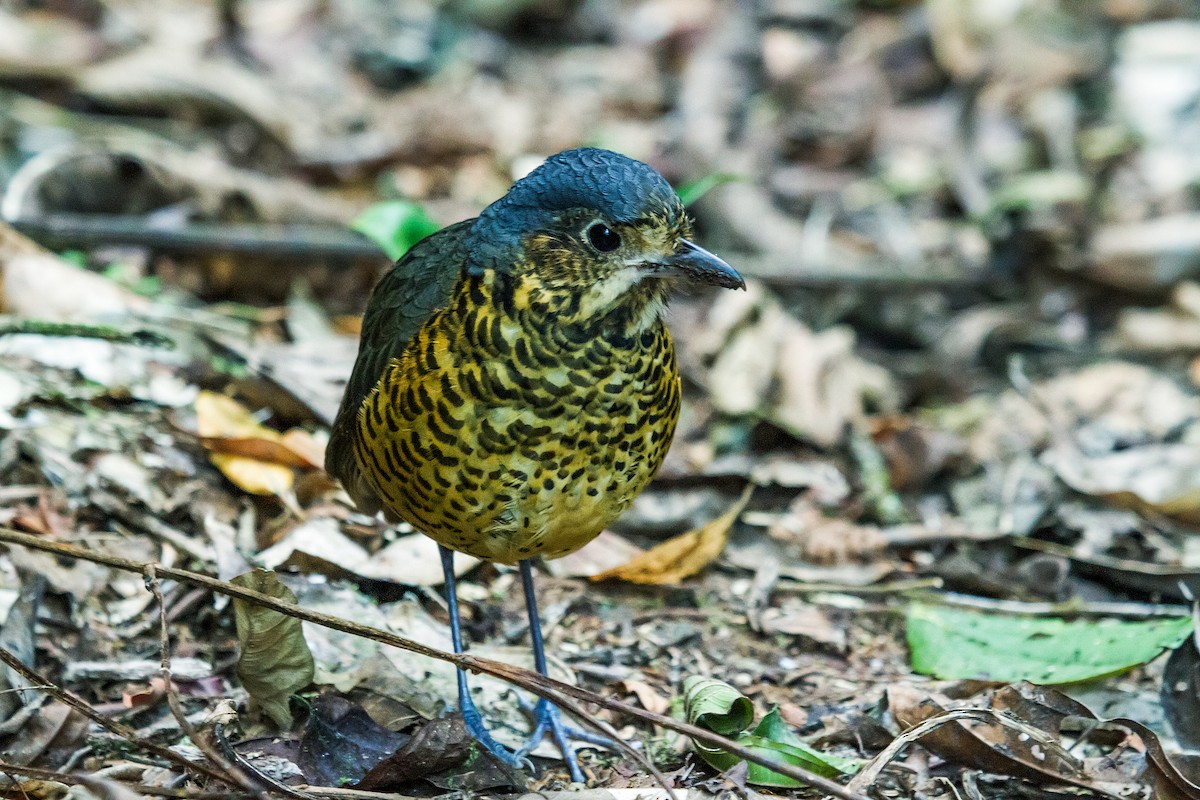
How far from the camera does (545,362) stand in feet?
11.4

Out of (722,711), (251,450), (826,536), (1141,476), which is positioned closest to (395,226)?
(251,450)

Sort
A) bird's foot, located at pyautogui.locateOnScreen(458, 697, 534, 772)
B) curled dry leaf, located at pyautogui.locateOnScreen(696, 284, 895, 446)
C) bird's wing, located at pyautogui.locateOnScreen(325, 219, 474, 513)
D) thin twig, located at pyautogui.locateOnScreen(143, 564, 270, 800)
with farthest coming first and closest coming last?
1. curled dry leaf, located at pyautogui.locateOnScreen(696, 284, 895, 446)
2. bird's foot, located at pyautogui.locateOnScreen(458, 697, 534, 772)
3. bird's wing, located at pyautogui.locateOnScreen(325, 219, 474, 513)
4. thin twig, located at pyautogui.locateOnScreen(143, 564, 270, 800)

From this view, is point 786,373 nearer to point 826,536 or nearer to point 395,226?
point 826,536

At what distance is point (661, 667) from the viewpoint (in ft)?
14.6

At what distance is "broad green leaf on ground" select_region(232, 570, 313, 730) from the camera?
3674 millimetres

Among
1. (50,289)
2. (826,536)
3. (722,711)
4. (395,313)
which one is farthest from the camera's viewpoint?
(50,289)

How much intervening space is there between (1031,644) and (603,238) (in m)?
2.00

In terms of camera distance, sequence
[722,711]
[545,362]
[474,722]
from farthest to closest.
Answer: [474,722]
[722,711]
[545,362]

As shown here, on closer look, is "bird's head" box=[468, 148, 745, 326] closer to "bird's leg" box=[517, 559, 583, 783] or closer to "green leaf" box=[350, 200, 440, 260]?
"bird's leg" box=[517, 559, 583, 783]

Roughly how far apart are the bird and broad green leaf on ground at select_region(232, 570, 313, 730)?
0.47 meters

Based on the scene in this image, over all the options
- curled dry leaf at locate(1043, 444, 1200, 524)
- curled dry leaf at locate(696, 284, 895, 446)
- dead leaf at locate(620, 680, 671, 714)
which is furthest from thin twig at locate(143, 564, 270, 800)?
curled dry leaf at locate(1043, 444, 1200, 524)

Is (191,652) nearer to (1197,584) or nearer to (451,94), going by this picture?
(1197,584)

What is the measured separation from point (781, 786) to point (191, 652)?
6.02ft

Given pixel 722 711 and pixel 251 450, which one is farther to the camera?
pixel 251 450
